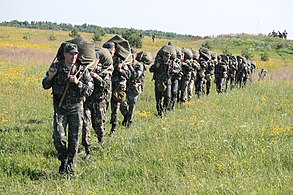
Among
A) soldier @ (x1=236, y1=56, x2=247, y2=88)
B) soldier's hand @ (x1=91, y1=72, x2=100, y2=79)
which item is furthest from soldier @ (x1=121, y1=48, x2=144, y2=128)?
soldier @ (x1=236, y1=56, x2=247, y2=88)

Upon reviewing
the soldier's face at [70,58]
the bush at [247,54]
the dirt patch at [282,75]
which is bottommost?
the dirt patch at [282,75]

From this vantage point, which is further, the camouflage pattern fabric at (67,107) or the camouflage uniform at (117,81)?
the camouflage uniform at (117,81)

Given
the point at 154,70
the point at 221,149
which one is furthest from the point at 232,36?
the point at 221,149

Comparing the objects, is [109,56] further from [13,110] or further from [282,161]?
[13,110]

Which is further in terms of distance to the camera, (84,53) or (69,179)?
(84,53)

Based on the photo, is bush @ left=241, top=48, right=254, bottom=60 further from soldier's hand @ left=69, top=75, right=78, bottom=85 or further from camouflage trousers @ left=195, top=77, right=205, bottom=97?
soldier's hand @ left=69, top=75, right=78, bottom=85

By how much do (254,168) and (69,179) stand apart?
2.78 metres

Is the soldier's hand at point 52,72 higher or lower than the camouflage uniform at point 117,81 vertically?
higher

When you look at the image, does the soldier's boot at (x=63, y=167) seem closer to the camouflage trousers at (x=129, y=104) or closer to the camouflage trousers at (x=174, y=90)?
the camouflage trousers at (x=129, y=104)

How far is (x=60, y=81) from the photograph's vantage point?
19.9 feet

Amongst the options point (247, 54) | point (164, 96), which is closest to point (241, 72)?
point (164, 96)

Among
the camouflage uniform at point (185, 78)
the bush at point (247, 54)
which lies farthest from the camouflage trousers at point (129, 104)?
the bush at point (247, 54)

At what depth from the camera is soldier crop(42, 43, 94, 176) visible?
19.8 ft

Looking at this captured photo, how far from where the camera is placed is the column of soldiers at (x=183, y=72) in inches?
452
